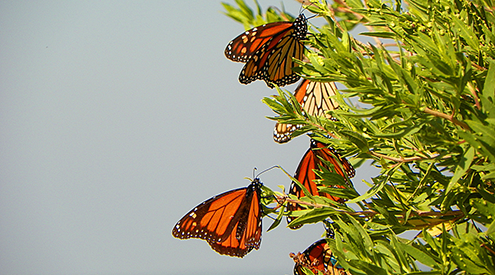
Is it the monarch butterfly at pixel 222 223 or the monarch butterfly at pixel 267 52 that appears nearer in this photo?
the monarch butterfly at pixel 222 223

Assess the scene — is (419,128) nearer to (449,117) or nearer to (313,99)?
(449,117)

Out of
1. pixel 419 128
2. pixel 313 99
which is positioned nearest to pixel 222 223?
pixel 313 99

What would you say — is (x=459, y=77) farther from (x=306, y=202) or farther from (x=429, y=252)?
(x=306, y=202)

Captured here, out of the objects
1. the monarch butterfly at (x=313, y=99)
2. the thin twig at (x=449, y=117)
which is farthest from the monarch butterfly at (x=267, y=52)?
the thin twig at (x=449, y=117)

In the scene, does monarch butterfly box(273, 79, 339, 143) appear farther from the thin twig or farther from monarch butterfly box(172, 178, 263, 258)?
the thin twig

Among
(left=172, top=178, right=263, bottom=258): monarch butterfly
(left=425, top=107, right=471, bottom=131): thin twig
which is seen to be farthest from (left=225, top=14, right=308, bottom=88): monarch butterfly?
(left=425, top=107, right=471, bottom=131): thin twig

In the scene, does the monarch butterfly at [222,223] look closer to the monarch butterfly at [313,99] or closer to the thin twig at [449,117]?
the monarch butterfly at [313,99]
